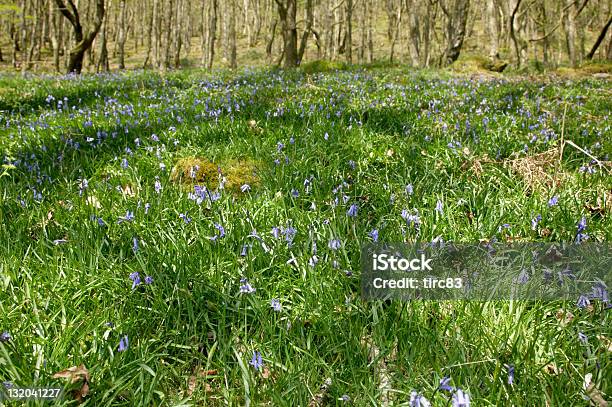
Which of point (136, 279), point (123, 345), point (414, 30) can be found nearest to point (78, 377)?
point (123, 345)

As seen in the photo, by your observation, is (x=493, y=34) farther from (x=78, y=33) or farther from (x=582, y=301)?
(x=582, y=301)

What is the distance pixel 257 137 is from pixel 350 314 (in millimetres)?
3362

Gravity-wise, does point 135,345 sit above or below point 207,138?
below

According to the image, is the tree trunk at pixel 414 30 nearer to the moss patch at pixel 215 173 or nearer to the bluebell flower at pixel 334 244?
the moss patch at pixel 215 173

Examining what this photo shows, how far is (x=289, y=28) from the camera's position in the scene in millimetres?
16953

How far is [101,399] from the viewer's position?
1.70m

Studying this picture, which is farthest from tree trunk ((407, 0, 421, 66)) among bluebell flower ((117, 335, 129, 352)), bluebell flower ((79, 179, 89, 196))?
bluebell flower ((117, 335, 129, 352))

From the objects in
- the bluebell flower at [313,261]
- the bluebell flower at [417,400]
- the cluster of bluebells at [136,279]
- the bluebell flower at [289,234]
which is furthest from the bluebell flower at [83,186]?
the bluebell flower at [417,400]

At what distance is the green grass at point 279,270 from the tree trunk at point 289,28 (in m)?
13.0

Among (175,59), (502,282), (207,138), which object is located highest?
(175,59)

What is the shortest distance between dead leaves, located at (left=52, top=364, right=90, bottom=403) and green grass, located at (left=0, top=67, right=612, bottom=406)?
1.4 inches

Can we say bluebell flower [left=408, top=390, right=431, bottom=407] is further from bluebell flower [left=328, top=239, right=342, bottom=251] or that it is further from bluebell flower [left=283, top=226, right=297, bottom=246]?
bluebell flower [left=283, top=226, right=297, bottom=246]

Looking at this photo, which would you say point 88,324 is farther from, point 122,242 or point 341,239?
point 341,239

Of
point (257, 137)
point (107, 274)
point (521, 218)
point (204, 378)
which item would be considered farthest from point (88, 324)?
point (257, 137)
